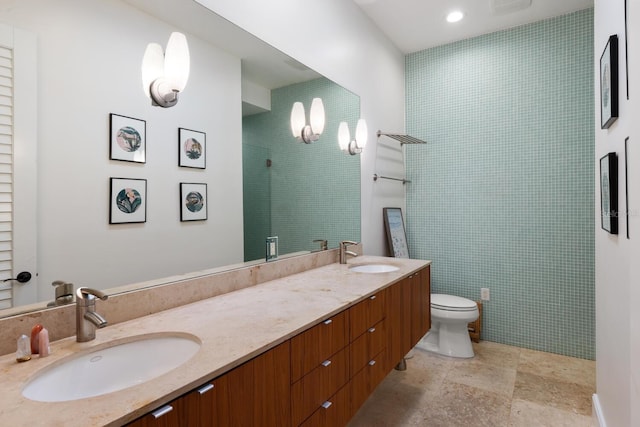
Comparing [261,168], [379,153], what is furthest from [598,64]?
[261,168]

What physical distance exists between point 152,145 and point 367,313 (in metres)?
1.16

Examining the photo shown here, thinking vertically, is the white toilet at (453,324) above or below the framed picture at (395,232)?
below

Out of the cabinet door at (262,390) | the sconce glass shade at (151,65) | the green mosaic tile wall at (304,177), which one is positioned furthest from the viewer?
the green mosaic tile wall at (304,177)

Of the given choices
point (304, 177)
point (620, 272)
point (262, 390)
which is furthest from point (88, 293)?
point (620, 272)

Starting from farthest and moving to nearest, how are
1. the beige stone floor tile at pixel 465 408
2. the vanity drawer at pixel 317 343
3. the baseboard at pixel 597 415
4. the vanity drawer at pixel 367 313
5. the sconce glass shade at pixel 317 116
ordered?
1. the sconce glass shade at pixel 317 116
2. the beige stone floor tile at pixel 465 408
3. the baseboard at pixel 597 415
4. the vanity drawer at pixel 367 313
5. the vanity drawer at pixel 317 343

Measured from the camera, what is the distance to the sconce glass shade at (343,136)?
8.14ft

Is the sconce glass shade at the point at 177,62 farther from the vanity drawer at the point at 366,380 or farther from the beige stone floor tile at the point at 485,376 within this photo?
the beige stone floor tile at the point at 485,376

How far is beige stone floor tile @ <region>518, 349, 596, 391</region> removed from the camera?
7.82 ft

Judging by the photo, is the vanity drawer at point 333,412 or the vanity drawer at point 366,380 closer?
the vanity drawer at point 333,412

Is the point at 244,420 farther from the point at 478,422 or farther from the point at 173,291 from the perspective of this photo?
the point at 478,422

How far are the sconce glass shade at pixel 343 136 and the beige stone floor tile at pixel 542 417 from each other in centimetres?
197

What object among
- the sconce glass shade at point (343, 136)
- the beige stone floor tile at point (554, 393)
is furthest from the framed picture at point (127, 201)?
the beige stone floor tile at point (554, 393)

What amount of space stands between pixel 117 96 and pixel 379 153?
2.18 meters

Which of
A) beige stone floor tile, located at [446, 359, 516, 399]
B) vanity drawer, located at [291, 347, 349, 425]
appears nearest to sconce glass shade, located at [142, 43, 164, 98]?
vanity drawer, located at [291, 347, 349, 425]
